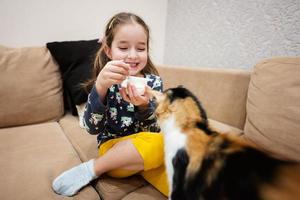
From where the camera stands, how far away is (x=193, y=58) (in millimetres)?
1552

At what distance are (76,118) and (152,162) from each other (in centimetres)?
73

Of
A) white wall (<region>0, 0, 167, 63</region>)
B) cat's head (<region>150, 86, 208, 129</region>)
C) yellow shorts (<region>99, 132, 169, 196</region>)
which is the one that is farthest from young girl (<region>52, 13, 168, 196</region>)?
white wall (<region>0, 0, 167, 63</region>)

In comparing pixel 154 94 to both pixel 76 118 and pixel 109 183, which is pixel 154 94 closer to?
pixel 109 183

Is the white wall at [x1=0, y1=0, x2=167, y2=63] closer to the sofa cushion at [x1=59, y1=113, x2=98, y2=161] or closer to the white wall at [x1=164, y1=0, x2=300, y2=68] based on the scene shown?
the white wall at [x1=164, y1=0, x2=300, y2=68]

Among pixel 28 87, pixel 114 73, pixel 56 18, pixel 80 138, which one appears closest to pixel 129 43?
pixel 114 73

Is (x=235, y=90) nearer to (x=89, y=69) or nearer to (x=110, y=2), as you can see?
(x=89, y=69)

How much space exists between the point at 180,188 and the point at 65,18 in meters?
1.31

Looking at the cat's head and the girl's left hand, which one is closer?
the cat's head

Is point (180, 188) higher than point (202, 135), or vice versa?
point (202, 135)

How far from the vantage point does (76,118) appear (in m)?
1.30

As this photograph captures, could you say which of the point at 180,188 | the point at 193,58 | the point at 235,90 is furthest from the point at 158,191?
the point at 193,58

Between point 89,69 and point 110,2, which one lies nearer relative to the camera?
point 89,69

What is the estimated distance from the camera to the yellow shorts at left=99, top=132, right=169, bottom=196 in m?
0.71

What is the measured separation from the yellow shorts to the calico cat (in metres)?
0.14
